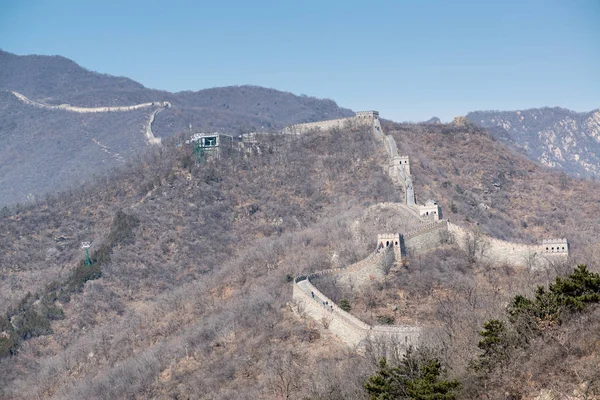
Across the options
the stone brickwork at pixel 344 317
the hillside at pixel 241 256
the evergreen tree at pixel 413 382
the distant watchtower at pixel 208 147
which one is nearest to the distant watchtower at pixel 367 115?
the hillside at pixel 241 256

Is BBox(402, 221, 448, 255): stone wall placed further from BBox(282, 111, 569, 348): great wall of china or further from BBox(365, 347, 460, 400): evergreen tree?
BBox(365, 347, 460, 400): evergreen tree

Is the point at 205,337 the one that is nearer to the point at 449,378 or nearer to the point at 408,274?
the point at 408,274

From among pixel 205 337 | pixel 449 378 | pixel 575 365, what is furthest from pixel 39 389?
pixel 575 365

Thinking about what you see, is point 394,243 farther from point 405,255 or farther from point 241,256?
point 241,256

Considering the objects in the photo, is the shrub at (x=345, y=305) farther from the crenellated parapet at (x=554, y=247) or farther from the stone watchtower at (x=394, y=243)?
the crenellated parapet at (x=554, y=247)

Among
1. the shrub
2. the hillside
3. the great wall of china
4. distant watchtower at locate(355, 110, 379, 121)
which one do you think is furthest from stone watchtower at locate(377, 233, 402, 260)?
distant watchtower at locate(355, 110, 379, 121)

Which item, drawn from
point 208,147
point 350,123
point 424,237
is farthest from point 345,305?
point 350,123
